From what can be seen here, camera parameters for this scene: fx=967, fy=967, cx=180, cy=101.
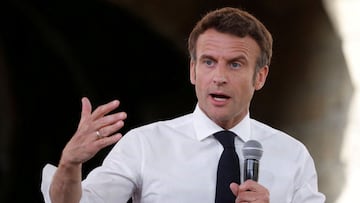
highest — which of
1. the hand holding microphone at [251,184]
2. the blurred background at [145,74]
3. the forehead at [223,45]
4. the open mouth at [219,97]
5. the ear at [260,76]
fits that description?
the blurred background at [145,74]

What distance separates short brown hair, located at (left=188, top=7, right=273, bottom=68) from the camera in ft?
7.98

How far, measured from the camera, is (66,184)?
85.0 inches

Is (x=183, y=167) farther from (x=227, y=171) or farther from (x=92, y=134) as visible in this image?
(x=92, y=134)

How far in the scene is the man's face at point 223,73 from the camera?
2.35 meters

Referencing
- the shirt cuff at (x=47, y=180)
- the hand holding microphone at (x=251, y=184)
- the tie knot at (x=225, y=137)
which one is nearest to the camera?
the hand holding microphone at (x=251, y=184)

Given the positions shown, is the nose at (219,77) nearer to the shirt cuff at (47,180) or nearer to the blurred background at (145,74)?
the shirt cuff at (47,180)

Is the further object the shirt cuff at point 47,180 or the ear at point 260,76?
the ear at point 260,76

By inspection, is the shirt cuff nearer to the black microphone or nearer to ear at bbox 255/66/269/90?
the black microphone

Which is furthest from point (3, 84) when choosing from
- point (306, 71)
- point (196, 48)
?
point (196, 48)

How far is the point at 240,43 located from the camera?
2420 mm

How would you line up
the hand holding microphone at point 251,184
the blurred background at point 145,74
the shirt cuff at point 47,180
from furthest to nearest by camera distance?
1. the blurred background at point 145,74
2. the shirt cuff at point 47,180
3. the hand holding microphone at point 251,184

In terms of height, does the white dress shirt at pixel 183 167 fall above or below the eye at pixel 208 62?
below

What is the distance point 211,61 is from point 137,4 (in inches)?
108

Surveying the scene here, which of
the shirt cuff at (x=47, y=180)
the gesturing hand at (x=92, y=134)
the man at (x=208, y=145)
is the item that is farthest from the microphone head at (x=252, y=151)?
the shirt cuff at (x=47, y=180)
